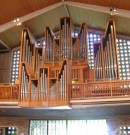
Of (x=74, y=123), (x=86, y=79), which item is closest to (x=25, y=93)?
(x=86, y=79)

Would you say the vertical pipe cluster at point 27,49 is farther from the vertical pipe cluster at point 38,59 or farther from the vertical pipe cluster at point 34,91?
the vertical pipe cluster at point 34,91

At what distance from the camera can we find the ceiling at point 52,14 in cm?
1430

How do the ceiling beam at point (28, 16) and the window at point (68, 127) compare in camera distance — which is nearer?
the ceiling beam at point (28, 16)

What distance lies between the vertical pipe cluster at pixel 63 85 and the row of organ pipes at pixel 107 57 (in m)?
2.46

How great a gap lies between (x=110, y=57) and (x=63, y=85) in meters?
3.55

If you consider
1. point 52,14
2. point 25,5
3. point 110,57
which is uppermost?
point 52,14

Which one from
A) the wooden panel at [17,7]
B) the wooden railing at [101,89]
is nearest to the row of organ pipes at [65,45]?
the wooden panel at [17,7]

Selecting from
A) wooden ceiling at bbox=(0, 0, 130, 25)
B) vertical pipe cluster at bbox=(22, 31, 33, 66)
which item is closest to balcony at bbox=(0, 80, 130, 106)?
vertical pipe cluster at bbox=(22, 31, 33, 66)

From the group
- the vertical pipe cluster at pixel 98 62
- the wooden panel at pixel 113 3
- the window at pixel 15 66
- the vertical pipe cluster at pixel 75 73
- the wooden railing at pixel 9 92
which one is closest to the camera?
the wooden railing at pixel 9 92

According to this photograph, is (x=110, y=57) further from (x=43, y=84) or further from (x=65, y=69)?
(x=43, y=84)

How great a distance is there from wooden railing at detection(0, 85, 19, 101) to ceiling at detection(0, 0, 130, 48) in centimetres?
407

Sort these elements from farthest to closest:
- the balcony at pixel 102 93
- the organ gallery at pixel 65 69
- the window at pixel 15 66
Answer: the window at pixel 15 66
the organ gallery at pixel 65 69
the balcony at pixel 102 93

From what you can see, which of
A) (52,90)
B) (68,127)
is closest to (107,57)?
(52,90)

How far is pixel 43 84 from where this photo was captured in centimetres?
1228
